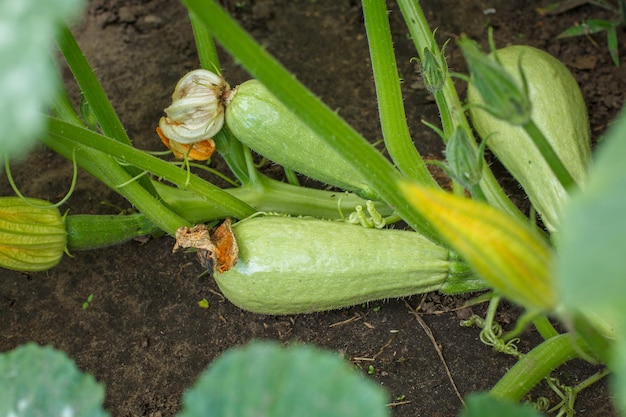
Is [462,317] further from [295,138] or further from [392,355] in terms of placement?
[295,138]

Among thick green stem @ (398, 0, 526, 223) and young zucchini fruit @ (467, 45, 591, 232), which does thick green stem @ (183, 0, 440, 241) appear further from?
young zucchini fruit @ (467, 45, 591, 232)

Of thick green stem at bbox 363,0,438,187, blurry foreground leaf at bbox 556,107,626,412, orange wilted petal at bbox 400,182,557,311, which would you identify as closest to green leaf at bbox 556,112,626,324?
blurry foreground leaf at bbox 556,107,626,412

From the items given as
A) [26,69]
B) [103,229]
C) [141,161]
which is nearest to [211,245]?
[141,161]

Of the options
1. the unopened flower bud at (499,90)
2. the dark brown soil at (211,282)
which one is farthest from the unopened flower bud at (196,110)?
the unopened flower bud at (499,90)

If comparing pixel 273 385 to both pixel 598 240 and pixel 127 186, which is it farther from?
pixel 127 186

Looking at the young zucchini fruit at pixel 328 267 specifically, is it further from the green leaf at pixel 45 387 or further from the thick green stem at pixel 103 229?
the green leaf at pixel 45 387
